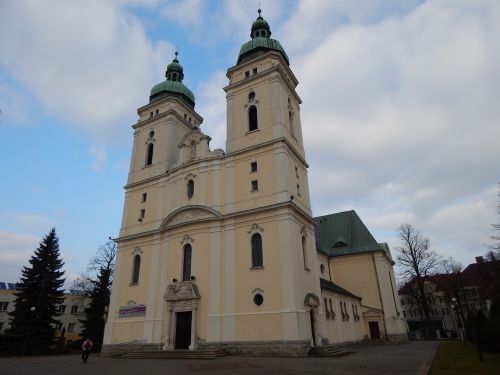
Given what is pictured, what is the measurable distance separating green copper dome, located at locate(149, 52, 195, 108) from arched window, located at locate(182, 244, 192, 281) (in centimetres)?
1715

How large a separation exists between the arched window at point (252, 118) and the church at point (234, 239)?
3.5 inches

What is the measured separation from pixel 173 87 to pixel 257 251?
21287 millimetres

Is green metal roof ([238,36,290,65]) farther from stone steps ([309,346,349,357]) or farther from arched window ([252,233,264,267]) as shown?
stone steps ([309,346,349,357])

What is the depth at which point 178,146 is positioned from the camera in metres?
31.7

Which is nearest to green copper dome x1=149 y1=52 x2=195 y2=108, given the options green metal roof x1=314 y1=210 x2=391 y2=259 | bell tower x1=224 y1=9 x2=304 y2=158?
bell tower x1=224 y1=9 x2=304 y2=158

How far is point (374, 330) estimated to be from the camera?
120 feet

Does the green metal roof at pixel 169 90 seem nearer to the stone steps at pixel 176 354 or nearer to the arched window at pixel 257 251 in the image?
the arched window at pixel 257 251

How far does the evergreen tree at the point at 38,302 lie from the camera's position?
96.3 feet

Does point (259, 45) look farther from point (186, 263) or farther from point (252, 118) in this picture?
point (186, 263)

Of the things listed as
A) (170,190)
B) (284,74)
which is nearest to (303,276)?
(170,190)

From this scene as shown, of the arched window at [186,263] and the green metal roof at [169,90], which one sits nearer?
the arched window at [186,263]

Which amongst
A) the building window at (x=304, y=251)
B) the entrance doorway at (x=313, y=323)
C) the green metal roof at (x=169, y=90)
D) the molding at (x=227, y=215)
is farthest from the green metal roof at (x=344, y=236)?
the green metal roof at (x=169, y=90)

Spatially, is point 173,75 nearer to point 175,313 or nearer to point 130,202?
point 130,202

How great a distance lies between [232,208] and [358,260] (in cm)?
1970
